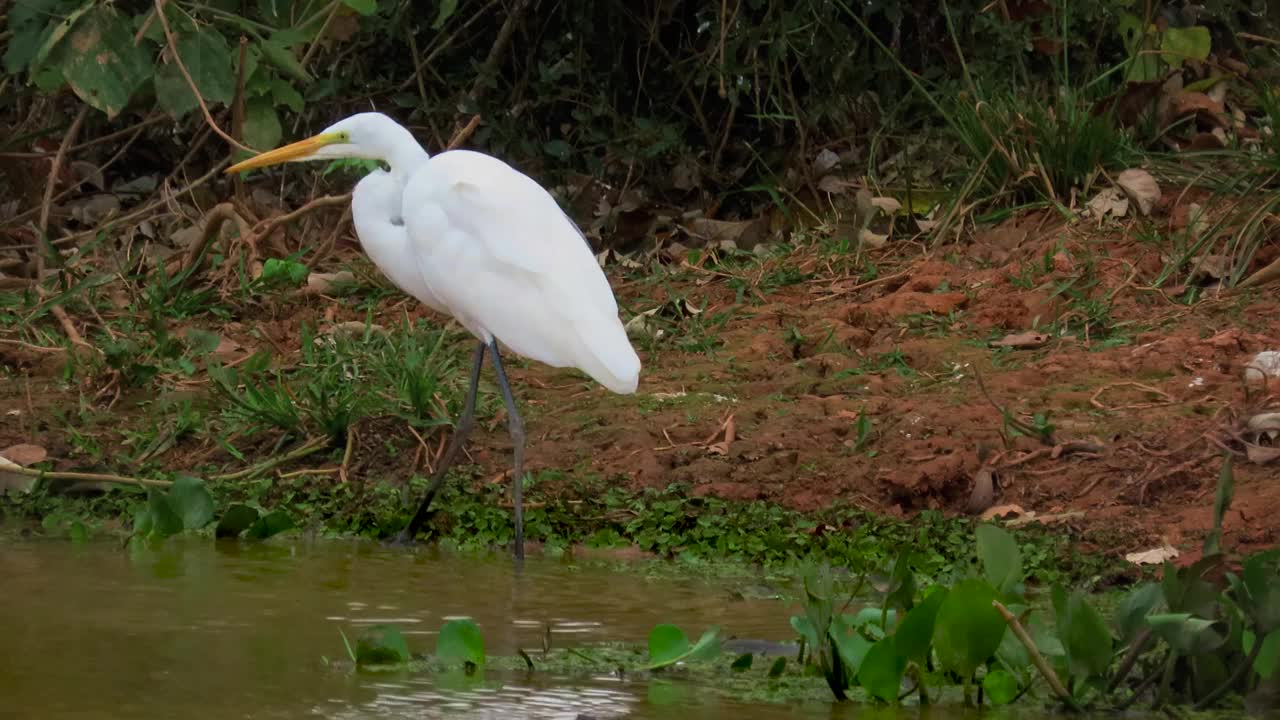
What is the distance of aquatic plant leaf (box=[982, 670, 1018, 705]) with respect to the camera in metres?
3.01

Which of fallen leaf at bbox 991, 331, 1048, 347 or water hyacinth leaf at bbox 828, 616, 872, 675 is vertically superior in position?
fallen leaf at bbox 991, 331, 1048, 347

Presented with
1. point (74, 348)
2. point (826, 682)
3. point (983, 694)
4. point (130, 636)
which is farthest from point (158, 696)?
point (74, 348)

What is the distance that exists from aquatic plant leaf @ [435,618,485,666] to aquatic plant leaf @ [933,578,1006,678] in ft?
2.54

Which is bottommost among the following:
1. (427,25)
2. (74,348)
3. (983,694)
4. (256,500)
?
(983,694)

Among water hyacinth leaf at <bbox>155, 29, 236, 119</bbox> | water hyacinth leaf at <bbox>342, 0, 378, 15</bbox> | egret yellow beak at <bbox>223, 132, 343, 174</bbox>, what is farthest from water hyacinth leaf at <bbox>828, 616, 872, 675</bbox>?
water hyacinth leaf at <bbox>342, 0, 378, 15</bbox>

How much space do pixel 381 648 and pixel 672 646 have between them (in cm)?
50

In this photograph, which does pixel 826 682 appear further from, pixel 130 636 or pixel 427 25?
pixel 427 25

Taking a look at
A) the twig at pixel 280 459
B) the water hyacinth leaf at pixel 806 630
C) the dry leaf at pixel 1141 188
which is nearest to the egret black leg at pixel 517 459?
the twig at pixel 280 459

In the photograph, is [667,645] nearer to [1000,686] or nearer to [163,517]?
[1000,686]

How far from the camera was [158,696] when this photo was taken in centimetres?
296

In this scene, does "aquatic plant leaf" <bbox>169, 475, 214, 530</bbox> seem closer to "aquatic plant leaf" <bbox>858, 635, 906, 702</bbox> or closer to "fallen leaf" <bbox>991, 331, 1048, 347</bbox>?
"aquatic plant leaf" <bbox>858, 635, 906, 702</bbox>

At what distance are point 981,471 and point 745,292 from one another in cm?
215

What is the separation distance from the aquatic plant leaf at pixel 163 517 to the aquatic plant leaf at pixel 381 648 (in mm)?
1574

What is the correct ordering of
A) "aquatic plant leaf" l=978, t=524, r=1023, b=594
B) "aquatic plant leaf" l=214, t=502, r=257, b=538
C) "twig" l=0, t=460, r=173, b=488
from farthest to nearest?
"twig" l=0, t=460, r=173, b=488 < "aquatic plant leaf" l=214, t=502, r=257, b=538 < "aquatic plant leaf" l=978, t=524, r=1023, b=594
